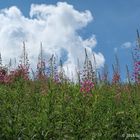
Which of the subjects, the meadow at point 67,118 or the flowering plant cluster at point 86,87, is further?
the flowering plant cluster at point 86,87

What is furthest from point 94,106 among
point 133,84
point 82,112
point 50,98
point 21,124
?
point 133,84

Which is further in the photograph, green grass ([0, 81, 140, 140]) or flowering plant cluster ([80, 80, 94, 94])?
flowering plant cluster ([80, 80, 94, 94])

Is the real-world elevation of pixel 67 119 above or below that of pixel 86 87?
below

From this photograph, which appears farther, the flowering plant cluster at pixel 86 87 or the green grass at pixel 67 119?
the flowering plant cluster at pixel 86 87

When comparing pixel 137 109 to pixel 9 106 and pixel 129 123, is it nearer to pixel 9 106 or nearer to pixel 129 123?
pixel 129 123

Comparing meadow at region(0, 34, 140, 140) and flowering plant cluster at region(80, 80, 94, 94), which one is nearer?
meadow at region(0, 34, 140, 140)

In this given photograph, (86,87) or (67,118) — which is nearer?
(67,118)

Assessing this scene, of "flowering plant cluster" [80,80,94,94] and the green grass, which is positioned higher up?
"flowering plant cluster" [80,80,94,94]

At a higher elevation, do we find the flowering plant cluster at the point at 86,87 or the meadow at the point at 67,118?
the flowering plant cluster at the point at 86,87

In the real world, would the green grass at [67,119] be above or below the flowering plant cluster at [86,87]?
below

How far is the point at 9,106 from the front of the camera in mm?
8180

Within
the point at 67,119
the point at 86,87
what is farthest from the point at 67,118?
the point at 86,87

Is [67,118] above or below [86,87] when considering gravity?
below

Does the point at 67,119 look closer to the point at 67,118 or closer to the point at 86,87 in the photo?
the point at 67,118
